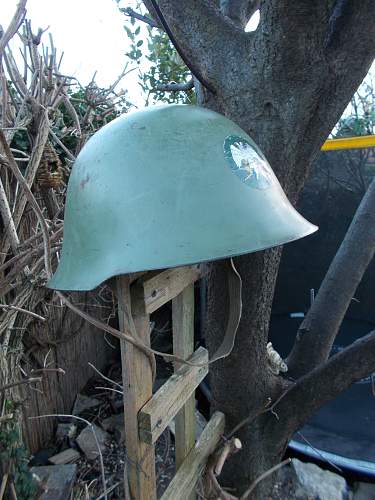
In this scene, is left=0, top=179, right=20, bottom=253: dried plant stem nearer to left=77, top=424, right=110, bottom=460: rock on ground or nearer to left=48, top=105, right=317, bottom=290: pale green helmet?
left=48, top=105, right=317, bottom=290: pale green helmet

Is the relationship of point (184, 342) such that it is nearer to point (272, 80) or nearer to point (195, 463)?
point (195, 463)

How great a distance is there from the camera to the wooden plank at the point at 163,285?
2.81 ft

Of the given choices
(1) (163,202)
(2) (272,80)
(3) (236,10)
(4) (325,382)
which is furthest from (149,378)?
(3) (236,10)

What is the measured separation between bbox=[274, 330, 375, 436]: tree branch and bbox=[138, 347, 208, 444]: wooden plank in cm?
43

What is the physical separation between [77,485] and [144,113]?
6.72 feet

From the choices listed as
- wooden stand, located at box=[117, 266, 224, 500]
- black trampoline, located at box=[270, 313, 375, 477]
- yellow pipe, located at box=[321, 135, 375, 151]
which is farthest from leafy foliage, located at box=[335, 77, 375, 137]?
wooden stand, located at box=[117, 266, 224, 500]

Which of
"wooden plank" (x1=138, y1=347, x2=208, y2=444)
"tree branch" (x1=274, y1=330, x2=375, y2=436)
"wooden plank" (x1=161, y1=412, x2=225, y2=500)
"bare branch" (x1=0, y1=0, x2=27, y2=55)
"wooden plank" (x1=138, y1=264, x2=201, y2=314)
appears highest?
"bare branch" (x1=0, y1=0, x2=27, y2=55)

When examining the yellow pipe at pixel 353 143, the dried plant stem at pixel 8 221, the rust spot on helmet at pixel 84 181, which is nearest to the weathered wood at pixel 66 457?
the dried plant stem at pixel 8 221

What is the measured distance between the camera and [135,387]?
2.89ft

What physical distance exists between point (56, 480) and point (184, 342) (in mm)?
1267

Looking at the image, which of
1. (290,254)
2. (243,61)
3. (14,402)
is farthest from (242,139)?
(290,254)

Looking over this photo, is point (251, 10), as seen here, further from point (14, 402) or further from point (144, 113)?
point (14, 402)

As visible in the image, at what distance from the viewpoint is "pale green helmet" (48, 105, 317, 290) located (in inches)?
23.1

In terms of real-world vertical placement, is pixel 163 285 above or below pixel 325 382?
above
